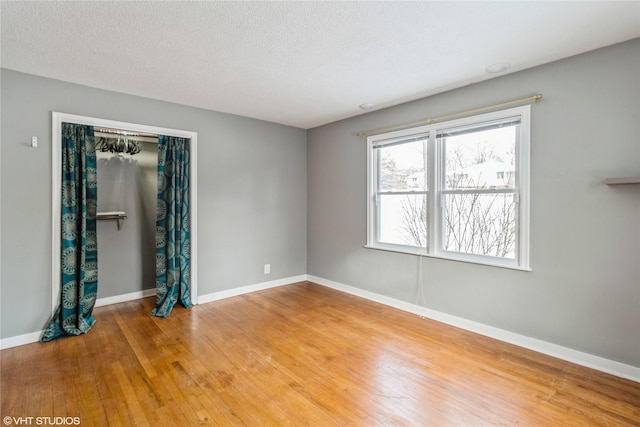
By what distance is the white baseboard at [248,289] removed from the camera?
4.09 m

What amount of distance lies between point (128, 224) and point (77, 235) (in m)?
1.12

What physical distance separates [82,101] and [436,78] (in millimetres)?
3529

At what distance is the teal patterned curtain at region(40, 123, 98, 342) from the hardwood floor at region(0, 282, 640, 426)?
0.22m

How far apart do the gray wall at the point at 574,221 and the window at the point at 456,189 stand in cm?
13

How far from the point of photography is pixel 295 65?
2.74m

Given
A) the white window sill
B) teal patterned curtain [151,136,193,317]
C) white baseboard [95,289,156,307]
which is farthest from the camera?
white baseboard [95,289,156,307]

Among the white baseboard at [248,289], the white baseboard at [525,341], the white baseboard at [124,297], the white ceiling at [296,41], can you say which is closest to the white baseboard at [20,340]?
the white baseboard at [124,297]

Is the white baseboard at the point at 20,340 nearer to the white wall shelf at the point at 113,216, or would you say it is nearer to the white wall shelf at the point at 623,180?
the white wall shelf at the point at 113,216

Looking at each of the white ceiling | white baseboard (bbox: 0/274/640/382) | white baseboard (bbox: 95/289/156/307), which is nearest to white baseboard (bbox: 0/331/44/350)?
white baseboard (bbox: 0/274/640/382)

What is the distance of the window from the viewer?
2.92m

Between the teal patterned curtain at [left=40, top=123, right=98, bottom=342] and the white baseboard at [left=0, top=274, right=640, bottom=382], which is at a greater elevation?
the teal patterned curtain at [left=40, top=123, right=98, bottom=342]

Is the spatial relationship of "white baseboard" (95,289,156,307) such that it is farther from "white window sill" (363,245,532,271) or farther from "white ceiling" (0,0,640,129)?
"white window sill" (363,245,532,271)

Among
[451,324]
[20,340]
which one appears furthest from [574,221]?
[20,340]

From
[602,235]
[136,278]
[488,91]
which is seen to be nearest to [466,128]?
[488,91]
